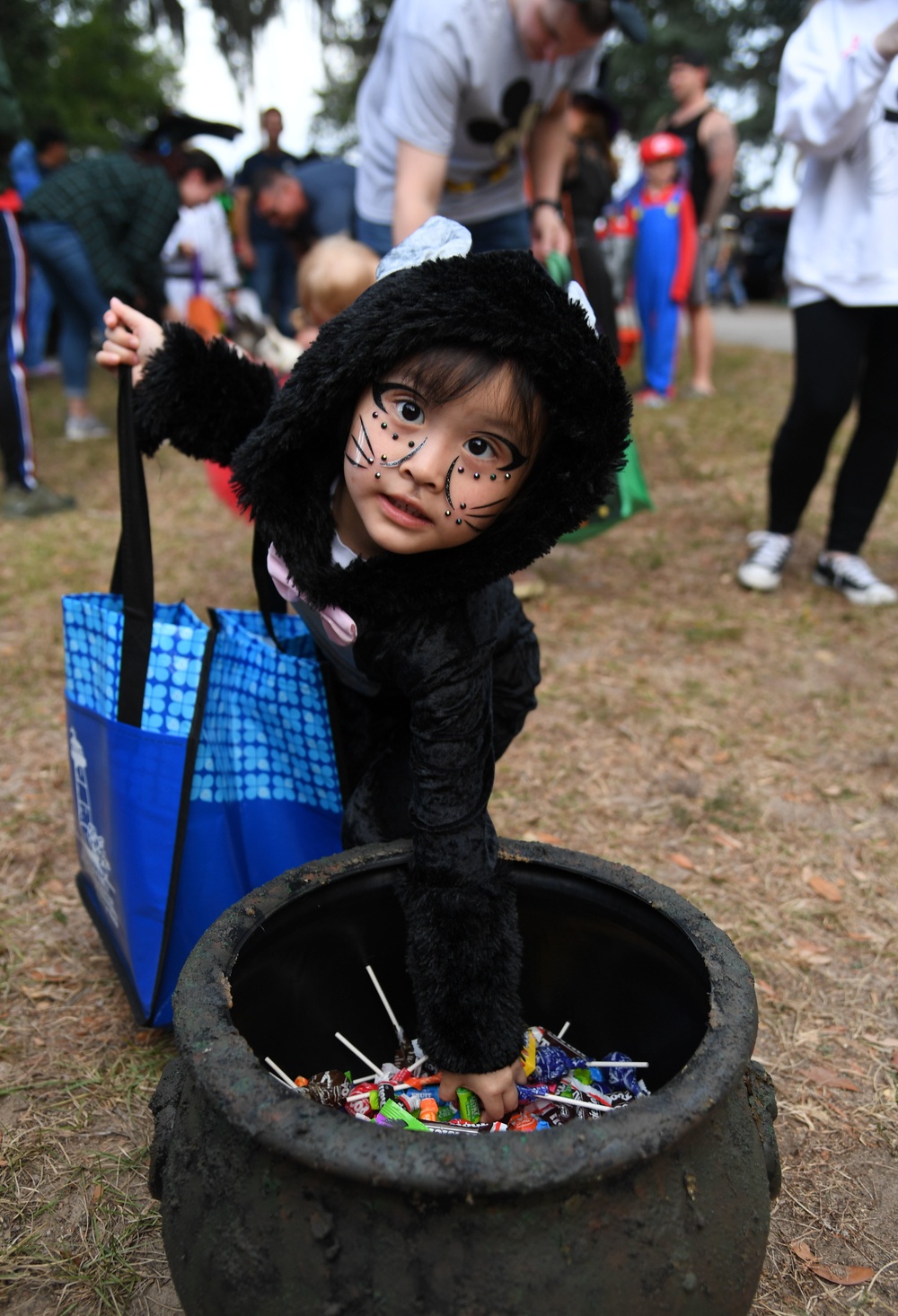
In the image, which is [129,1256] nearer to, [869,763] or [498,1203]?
[498,1203]

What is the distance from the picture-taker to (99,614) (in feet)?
5.60

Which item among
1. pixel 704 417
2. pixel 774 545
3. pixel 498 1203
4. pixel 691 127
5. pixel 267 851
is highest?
pixel 691 127

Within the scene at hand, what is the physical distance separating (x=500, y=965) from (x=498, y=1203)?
468mm

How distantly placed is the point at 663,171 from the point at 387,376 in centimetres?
707

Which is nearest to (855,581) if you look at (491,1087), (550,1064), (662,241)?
(550,1064)

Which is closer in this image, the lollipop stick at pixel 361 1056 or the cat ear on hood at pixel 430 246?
the cat ear on hood at pixel 430 246

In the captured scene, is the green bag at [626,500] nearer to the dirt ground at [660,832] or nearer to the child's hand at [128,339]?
the dirt ground at [660,832]

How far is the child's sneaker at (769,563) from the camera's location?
415 centimetres

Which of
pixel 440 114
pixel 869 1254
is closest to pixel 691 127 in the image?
pixel 440 114

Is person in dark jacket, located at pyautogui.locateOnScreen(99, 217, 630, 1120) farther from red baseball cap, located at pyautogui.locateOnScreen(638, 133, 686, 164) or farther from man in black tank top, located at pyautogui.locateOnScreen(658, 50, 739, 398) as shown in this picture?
man in black tank top, located at pyautogui.locateOnScreen(658, 50, 739, 398)

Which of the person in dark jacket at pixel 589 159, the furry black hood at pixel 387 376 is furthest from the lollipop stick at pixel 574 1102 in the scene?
the person in dark jacket at pixel 589 159

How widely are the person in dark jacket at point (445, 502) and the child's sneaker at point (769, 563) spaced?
2.80m

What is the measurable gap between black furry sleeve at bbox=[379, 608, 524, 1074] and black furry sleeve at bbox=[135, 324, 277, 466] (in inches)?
23.0

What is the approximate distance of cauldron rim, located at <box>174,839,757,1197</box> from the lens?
95cm
